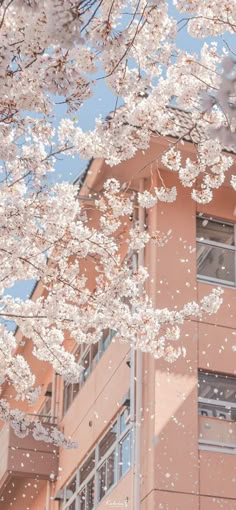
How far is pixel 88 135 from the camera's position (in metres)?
8.66

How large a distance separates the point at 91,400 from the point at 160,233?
3229 mm

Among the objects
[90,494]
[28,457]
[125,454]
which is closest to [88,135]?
[125,454]

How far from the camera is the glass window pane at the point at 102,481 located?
12258 mm

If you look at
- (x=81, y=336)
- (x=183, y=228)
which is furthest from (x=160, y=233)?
(x=81, y=336)

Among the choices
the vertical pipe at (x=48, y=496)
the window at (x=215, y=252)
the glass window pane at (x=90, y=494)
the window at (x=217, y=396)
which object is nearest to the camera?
the window at (x=217, y=396)

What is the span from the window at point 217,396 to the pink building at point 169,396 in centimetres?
1

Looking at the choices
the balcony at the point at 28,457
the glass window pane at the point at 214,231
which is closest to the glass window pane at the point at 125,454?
the glass window pane at the point at 214,231

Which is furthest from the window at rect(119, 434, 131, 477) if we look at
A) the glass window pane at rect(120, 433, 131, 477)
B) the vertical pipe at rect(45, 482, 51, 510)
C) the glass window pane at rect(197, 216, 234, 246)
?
the vertical pipe at rect(45, 482, 51, 510)

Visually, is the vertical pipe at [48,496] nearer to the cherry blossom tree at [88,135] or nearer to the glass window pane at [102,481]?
the cherry blossom tree at [88,135]

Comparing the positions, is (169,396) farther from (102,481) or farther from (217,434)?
(102,481)

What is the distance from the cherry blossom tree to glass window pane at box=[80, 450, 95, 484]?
0.94 m

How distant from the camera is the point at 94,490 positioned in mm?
12719

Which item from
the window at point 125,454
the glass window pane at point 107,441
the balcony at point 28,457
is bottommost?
the window at point 125,454

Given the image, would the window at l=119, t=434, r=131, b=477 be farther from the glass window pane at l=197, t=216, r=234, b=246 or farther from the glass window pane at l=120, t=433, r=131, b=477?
the glass window pane at l=197, t=216, r=234, b=246
